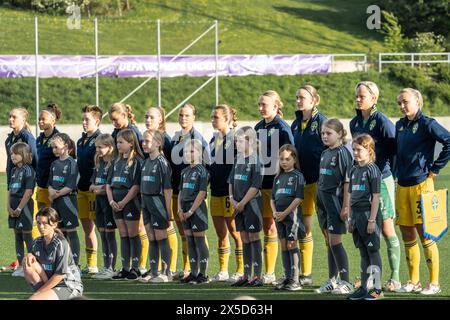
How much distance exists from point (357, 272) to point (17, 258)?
364 cm

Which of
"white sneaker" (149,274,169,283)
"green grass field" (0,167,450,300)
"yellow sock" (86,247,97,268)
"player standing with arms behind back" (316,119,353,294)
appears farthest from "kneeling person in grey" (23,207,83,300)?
"yellow sock" (86,247,97,268)

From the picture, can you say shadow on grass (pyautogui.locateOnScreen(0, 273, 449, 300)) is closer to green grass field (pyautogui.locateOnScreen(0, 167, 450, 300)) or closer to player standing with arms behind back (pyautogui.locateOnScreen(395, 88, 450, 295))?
green grass field (pyautogui.locateOnScreen(0, 167, 450, 300))

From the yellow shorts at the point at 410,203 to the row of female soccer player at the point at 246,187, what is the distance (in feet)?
0.04

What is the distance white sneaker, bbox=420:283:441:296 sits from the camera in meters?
9.40

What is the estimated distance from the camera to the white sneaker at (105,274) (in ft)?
35.5

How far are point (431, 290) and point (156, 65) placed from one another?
76.9 feet

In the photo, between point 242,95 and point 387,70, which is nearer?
point 242,95

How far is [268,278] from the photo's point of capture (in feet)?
33.9

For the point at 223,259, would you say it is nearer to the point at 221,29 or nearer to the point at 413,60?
the point at 413,60

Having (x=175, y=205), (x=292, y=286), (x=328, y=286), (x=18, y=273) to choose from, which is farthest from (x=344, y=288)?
(x=18, y=273)

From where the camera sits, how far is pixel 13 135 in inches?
459

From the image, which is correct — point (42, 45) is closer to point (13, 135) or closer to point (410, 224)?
point (13, 135)

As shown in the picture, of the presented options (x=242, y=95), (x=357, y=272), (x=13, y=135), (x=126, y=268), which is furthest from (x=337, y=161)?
(x=242, y=95)
